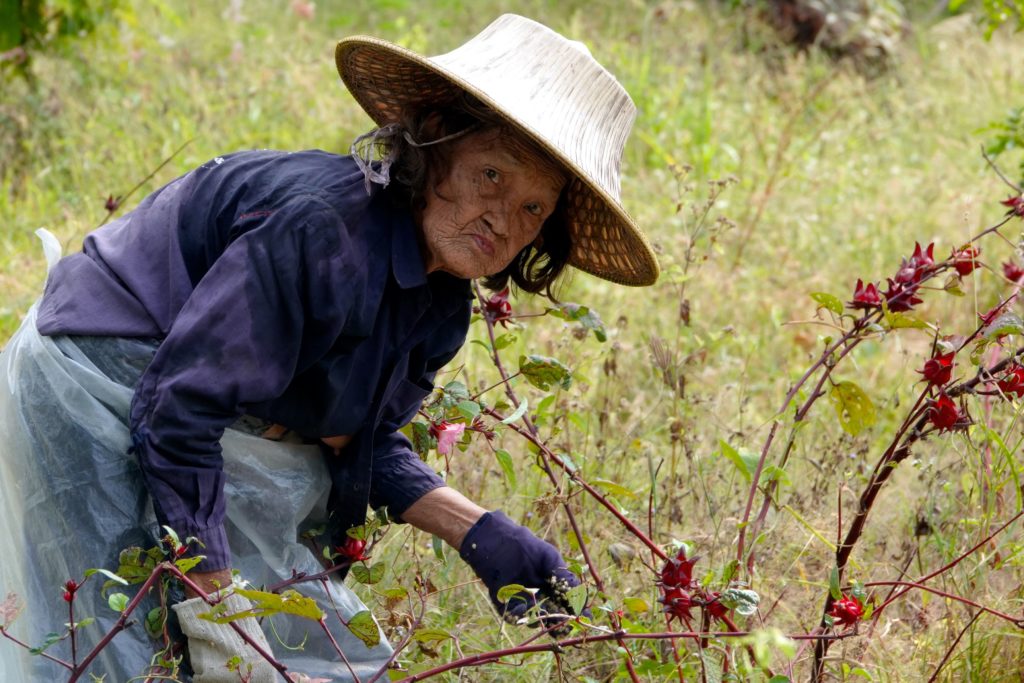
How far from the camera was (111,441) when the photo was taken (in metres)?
2.11

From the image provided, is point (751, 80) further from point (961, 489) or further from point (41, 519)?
point (41, 519)

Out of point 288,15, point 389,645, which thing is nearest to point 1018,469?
point 389,645

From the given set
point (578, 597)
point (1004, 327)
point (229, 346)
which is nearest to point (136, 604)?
point (229, 346)

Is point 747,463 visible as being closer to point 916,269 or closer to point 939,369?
point 939,369

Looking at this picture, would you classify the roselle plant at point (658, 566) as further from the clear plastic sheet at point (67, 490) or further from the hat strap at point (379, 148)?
the hat strap at point (379, 148)

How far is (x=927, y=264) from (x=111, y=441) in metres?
1.53

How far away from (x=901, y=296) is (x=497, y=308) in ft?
2.72

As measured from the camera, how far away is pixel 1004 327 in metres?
2.10

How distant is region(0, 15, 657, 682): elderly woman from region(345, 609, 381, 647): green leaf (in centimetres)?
21

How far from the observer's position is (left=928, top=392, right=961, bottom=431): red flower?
2.18 m

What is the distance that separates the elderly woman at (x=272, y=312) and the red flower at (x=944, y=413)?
22.9 inches

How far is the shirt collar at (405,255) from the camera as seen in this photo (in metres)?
2.12

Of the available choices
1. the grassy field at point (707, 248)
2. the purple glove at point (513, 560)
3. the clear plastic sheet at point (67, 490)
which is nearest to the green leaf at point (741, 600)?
the grassy field at point (707, 248)

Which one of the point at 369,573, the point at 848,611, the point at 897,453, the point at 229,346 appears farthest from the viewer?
the point at 369,573
